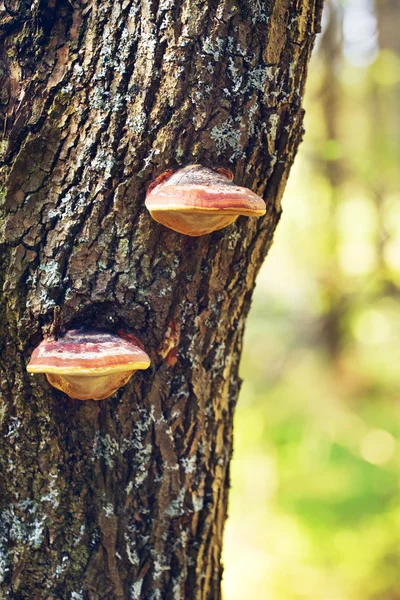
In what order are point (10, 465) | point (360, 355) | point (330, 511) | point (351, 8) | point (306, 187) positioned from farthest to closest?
point (360, 355) → point (306, 187) → point (351, 8) → point (330, 511) → point (10, 465)

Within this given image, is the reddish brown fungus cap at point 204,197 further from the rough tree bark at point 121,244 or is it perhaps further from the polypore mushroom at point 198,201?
the rough tree bark at point 121,244

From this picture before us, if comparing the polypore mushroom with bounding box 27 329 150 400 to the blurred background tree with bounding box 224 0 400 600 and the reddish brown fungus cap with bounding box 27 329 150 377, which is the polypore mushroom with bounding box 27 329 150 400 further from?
the blurred background tree with bounding box 224 0 400 600

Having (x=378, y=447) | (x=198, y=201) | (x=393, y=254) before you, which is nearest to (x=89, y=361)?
(x=198, y=201)

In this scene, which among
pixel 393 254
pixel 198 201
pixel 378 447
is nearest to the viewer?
pixel 198 201

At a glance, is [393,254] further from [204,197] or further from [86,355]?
[86,355]

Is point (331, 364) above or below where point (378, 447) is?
above

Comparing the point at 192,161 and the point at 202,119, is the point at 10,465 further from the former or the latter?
the point at 202,119

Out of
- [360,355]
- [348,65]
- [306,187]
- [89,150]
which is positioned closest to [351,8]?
[348,65]
